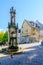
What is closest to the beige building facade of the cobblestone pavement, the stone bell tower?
the stone bell tower

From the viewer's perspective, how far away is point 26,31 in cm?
5553

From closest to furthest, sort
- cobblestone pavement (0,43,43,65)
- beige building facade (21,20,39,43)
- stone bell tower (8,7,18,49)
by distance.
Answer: cobblestone pavement (0,43,43,65) < stone bell tower (8,7,18,49) < beige building facade (21,20,39,43)

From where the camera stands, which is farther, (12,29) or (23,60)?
(12,29)

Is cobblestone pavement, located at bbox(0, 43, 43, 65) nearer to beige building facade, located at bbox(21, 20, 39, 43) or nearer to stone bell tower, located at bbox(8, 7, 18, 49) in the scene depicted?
stone bell tower, located at bbox(8, 7, 18, 49)

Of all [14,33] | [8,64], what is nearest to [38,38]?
[14,33]

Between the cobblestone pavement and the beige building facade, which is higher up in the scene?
the beige building facade

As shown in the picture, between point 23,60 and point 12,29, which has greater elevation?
point 12,29

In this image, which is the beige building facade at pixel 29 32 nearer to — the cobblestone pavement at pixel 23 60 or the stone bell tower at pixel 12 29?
the stone bell tower at pixel 12 29

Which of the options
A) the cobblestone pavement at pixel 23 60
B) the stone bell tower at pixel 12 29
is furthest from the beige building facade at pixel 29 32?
the cobblestone pavement at pixel 23 60

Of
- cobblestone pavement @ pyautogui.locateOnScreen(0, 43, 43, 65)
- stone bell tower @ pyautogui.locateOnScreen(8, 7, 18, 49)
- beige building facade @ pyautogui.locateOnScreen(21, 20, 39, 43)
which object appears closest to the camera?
cobblestone pavement @ pyautogui.locateOnScreen(0, 43, 43, 65)

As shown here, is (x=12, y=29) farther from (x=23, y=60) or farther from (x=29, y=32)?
(x=29, y=32)

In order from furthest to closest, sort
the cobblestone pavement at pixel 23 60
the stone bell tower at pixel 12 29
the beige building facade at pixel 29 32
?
1. the beige building facade at pixel 29 32
2. the stone bell tower at pixel 12 29
3. the cobblestone pavement at pixel 23 60

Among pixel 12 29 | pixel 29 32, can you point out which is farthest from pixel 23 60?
pixel 29 32

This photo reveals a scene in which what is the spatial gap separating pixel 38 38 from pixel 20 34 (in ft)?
24.7
